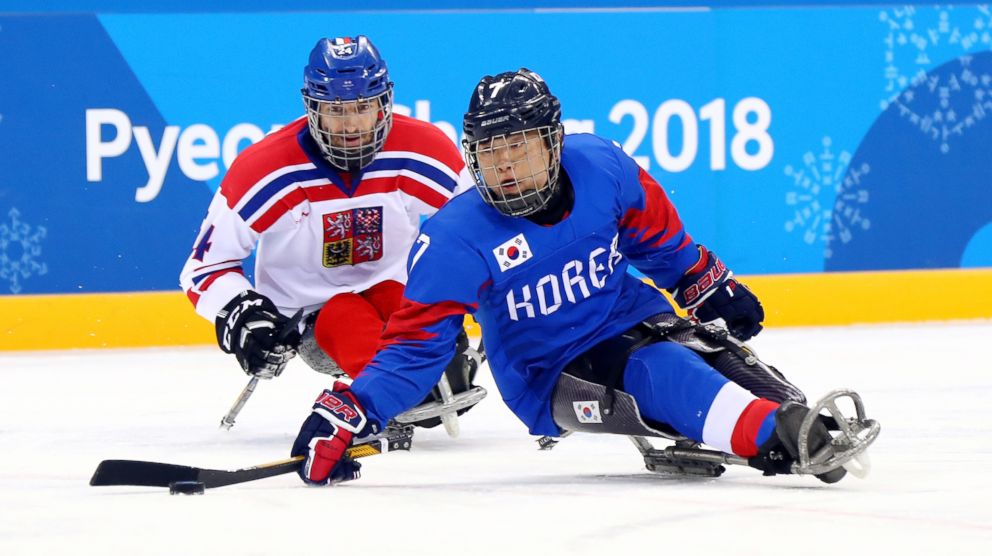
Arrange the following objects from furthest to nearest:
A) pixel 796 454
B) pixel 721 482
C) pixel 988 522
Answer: pixel 721 482 → pixel 796 454 → pixel 988 522

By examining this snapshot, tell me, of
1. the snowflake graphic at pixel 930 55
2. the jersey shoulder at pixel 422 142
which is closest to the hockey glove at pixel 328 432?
the jersey shoulder at pixel 422 142

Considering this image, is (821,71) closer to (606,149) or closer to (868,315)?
(868,315)

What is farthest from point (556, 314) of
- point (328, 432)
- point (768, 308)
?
point (768, 308)

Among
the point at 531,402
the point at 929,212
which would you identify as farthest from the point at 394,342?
the point at 929,212

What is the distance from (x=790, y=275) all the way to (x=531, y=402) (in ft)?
11.3

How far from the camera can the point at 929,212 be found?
253 inches

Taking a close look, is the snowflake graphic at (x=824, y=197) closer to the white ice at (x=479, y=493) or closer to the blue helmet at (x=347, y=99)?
the white ice at (x=479, y=493)

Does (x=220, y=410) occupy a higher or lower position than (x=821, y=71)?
lower

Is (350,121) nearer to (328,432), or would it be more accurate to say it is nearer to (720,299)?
(720,299)

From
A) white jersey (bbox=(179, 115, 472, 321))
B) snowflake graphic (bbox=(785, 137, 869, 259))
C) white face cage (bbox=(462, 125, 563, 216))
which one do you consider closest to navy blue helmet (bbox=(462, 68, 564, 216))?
white face cage (bbox=(462, 125, 563, 216))

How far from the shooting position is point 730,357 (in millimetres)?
2922

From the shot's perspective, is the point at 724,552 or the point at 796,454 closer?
the point at 724,552

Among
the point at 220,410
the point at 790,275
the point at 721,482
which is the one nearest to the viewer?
the point at 721,482

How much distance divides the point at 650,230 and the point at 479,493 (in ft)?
2.16
